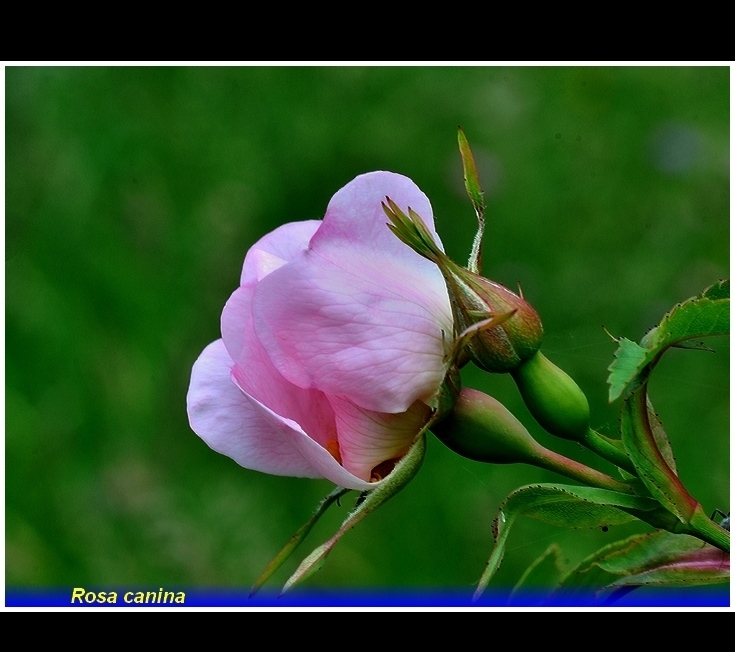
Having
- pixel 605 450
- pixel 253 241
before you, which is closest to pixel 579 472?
pixel 605 450

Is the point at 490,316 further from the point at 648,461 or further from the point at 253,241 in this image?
the point at 253,241

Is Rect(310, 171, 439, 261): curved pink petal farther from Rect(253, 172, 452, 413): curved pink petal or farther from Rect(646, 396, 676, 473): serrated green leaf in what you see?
Rect(646, 396, 676, 473): serrated green leaf

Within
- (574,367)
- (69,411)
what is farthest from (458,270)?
(69,411)

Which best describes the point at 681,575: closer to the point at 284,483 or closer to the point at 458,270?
the point at 458,270

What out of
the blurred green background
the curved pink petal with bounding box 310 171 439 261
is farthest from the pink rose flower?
the blurred green background

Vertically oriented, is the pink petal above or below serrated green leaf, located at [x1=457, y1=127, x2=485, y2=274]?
below

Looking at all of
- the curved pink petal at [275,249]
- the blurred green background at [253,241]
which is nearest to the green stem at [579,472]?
the curved pink petal at [275,249]
